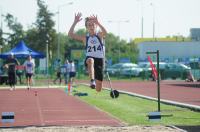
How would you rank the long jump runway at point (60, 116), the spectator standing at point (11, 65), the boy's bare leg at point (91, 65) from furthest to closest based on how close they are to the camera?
1. the spectator standing at point (11, 65)
2. the long jump runway at point (60, 116)
3. the boy's bare leg at point (91, 65)

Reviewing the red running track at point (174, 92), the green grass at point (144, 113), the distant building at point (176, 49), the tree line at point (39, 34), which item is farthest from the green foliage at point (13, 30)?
the green grass at point (144, 113)

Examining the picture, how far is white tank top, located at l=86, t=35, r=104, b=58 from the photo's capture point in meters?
13.0

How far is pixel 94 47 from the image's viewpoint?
1306 centimetres

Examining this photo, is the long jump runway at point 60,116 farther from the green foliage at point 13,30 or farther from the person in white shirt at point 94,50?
the green foliage at point 13,30

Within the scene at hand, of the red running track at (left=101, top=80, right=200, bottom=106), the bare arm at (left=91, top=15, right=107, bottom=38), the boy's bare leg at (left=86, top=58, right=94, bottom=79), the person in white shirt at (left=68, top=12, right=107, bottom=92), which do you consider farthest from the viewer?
the red running track at (left=101, top=80, right=200, bottom=106)

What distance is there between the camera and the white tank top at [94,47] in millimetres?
13021

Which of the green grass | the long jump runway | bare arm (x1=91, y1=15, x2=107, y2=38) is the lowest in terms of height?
the long jump runway

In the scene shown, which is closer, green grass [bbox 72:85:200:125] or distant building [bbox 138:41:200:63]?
green grass [bbox 72:85:200:125]

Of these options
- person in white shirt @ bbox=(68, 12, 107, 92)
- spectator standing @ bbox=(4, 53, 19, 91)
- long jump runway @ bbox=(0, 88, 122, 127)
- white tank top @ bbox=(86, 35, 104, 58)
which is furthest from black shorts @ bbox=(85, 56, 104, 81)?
spectator standing @ bbox=(4, 53, 19, 91)

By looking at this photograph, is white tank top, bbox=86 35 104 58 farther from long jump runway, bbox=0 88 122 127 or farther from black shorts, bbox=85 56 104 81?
long jump runway, bbox=0 88 122 127

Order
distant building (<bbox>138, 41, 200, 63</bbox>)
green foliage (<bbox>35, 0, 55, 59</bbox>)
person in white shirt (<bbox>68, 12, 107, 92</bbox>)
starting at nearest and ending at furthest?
person in white shirt (<bbox>68, 12, 107, 92</bbox>) → distant building (<bbox>138, 41, 200, 63</bbox>) → green foliage (<bbox>35, 0, 55, 59</bbox>)

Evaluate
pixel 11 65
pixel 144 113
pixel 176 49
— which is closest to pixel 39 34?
pixel 176 49

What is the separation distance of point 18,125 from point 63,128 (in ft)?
5.59

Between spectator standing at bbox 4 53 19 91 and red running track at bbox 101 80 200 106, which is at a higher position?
spectator standing at bbox 4 53 19 91
